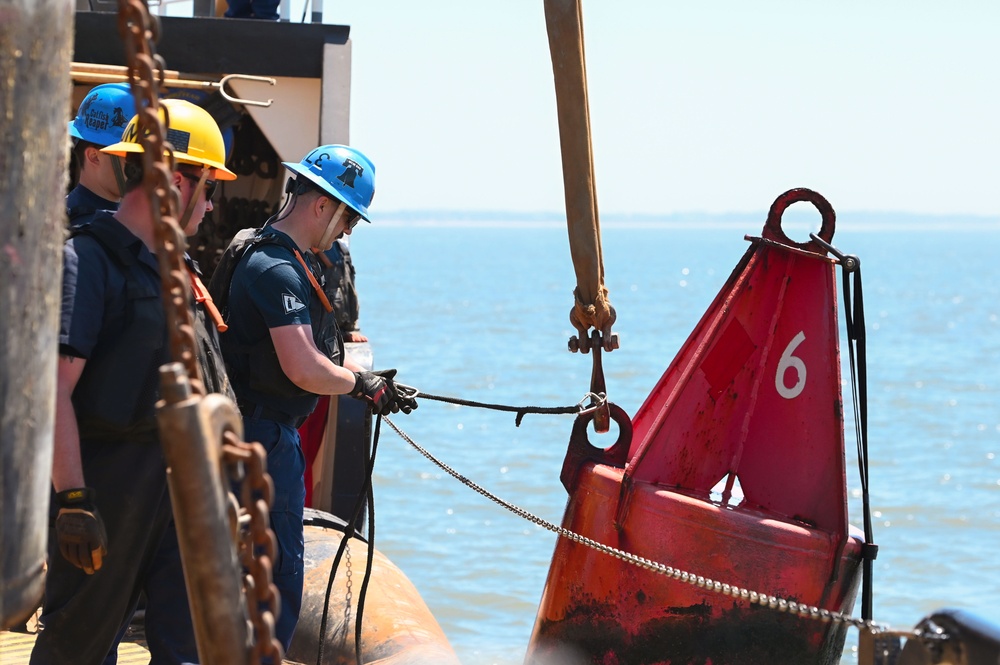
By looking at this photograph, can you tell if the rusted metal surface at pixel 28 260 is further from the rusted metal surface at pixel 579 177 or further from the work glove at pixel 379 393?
the rusted metal surface at pixel 579 177

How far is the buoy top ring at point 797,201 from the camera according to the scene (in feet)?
13.6

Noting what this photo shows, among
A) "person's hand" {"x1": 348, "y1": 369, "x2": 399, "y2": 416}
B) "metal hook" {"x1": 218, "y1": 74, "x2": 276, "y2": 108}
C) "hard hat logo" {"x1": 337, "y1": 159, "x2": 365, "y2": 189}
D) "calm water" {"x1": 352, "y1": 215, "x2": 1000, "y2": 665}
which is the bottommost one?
"calm water" {"x1": 352, "y1": 215, "x2": 1000, "y2": 665}

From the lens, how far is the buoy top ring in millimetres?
4152

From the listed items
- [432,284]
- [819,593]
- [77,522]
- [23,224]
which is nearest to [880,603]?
[819,593]

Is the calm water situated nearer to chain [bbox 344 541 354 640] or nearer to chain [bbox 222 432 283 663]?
chain [bbox 344 541 354 640]

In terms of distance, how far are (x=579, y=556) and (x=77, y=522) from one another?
176cm

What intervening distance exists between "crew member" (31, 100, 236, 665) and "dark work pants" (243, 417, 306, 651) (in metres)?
0.42

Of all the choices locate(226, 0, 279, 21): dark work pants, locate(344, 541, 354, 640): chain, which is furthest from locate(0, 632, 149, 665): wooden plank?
locate(226, 0, 279, 21): dark work pants

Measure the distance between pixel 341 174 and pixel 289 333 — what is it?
569 mm

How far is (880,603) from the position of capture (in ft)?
39.1

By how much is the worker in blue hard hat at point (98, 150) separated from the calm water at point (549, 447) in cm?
447

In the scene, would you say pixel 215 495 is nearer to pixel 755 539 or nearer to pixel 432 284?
pixel 755 539

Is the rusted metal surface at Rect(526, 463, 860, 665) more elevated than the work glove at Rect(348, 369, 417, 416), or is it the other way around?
the work glove at Rect(348, 369, 417, 416)

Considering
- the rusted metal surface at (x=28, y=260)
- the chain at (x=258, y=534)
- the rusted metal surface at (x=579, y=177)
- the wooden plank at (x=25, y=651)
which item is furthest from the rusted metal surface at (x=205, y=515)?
the wooden plank at (x=25, y=651)
